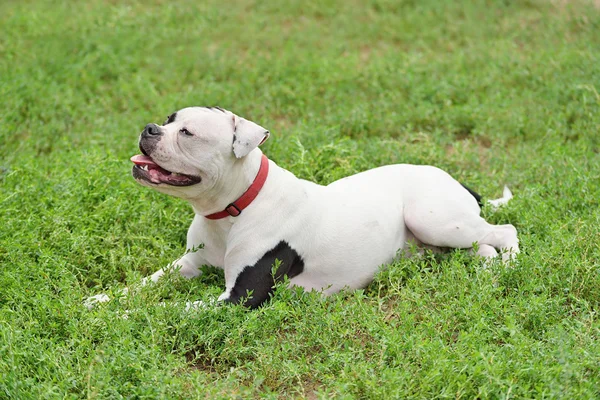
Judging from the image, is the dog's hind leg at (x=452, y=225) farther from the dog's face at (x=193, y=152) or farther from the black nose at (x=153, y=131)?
the black nose at (x=153, y=131)

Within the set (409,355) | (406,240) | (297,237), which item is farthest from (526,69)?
(409,355)

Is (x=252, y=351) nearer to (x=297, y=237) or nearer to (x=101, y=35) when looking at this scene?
(x=297, y=237)

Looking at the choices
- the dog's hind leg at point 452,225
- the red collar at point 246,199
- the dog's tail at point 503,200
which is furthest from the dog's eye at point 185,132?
the dog's tail at point 503,200

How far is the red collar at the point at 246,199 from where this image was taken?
4.71 m

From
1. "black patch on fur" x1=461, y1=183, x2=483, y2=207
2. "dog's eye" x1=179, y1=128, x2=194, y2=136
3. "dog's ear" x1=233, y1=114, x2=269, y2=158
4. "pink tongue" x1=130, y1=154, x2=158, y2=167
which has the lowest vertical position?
"black patch on fur" x1=461, y1=183, x2=483, y2=207

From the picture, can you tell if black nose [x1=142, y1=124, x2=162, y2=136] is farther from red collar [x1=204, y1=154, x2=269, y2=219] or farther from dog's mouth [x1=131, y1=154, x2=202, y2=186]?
red collar [x1=204, y1=154, x2=269, y2=219]

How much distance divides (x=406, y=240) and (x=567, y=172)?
1.87 metres

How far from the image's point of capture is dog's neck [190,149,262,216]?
183 inches

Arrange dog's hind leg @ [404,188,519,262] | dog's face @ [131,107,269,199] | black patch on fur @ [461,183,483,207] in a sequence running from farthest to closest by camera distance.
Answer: black patch on fur @ [461,183,483,207], dog's hind leg @ [404,188,519,262], dog's face @ [131,107,269,199]

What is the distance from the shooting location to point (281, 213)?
4.80m

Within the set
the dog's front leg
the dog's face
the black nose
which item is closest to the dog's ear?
the dog's face

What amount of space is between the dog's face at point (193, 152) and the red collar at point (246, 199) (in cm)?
19

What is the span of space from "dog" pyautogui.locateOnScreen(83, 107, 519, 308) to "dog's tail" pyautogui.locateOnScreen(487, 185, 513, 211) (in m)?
0.35

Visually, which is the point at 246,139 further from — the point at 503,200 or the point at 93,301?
the point at 503,200
